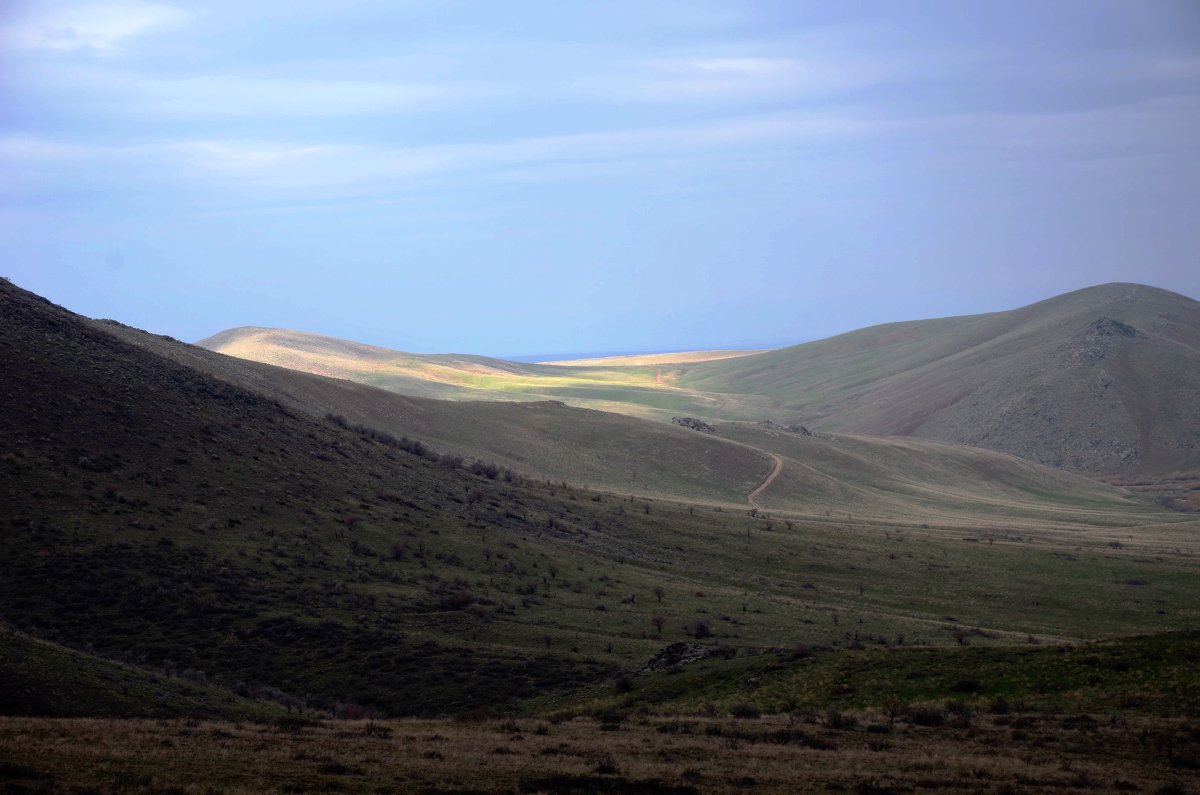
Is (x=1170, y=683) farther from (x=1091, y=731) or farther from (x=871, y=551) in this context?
(x=871, y=551)

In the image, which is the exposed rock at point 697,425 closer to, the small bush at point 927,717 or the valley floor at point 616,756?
the small bush at point 927,717

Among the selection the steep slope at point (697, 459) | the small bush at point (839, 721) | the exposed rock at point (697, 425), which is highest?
the exposed rock at point (697, 425)

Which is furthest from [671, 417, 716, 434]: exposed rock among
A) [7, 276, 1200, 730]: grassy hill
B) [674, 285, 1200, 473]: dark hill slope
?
[674, 285, 1200, 473]: dark hill slope

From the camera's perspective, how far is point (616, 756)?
1877cm

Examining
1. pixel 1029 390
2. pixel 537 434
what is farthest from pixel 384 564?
pixel 1029 390

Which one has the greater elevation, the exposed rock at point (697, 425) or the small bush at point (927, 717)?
the exposed rock at point (697, 425)

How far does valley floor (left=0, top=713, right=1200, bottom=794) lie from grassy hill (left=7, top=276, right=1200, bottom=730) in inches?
391

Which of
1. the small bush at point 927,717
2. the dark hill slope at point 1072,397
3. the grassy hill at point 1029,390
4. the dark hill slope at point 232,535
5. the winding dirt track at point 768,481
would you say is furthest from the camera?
the grassy hill at point 1029,390

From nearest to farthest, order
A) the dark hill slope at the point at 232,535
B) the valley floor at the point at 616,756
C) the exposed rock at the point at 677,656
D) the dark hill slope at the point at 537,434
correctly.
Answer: the valley floor at the point at 616,756 → the exposed rock at the point at 677,656 → the dark hill slope at the point at 232,535 → the dark hill slope at the point at 537,434

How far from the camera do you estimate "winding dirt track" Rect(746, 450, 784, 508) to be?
8512cm

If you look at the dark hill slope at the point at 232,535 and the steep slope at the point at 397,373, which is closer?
the dark hill slope at the point at 232,535

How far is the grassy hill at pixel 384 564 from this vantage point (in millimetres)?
32969

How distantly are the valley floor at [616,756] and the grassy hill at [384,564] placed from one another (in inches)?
391

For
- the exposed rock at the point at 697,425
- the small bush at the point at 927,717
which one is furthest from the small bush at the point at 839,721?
the exposed rock at the point at 697,425
